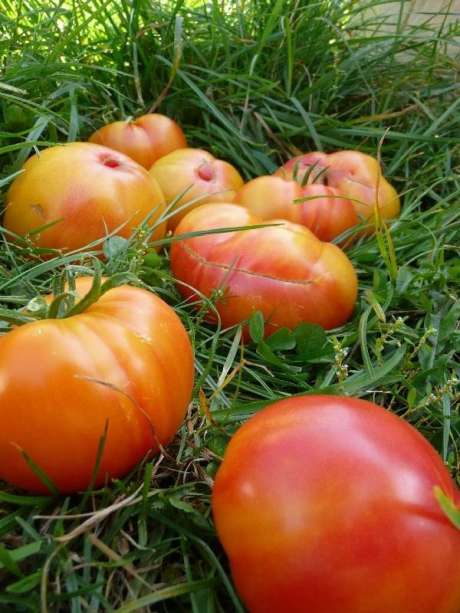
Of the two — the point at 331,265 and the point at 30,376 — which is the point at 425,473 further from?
the point at 331,265

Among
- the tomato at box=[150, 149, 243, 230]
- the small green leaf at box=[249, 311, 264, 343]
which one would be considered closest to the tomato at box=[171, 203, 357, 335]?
the small green leaf at box=[249, 311, 264, 343]

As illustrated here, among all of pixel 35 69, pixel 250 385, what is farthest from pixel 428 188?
pixel 35 69

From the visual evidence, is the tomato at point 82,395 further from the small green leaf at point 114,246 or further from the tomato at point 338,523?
the small green leaf at point 114,246

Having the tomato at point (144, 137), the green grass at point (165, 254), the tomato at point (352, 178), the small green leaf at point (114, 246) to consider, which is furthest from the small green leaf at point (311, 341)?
the tomato at point (144, 137)

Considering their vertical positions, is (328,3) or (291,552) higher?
(328,3)

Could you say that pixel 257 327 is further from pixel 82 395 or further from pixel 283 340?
pixel 82 395
